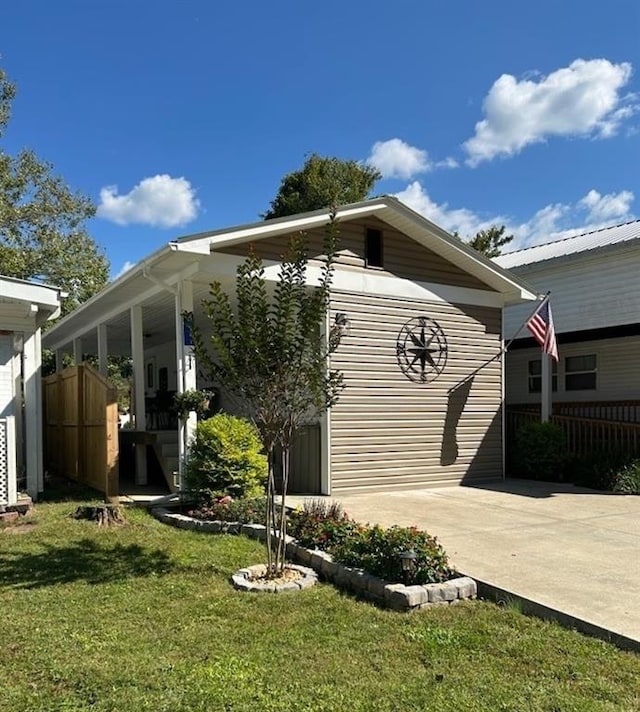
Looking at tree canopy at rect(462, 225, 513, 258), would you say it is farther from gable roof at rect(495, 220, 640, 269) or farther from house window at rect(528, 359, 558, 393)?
house window at rect(528, 359, 558, 393)

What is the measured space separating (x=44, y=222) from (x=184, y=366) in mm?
17157

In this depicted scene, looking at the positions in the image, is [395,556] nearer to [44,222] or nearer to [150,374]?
[150,374]

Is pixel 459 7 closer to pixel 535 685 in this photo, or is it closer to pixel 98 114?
pixel 535 685

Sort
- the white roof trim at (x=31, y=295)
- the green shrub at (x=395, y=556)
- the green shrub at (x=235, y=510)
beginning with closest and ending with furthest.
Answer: the green shrub at (x=395, y=556), the green shrub at (x=235, y=510), the white roof trim at (x=31, y=295)

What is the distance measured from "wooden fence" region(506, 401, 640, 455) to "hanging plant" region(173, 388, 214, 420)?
23.0 feet

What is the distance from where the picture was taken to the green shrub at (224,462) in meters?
7.68

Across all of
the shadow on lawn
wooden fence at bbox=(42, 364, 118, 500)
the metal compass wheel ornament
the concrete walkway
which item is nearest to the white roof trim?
wooden fence at bbox=(42, 364, 118, 500)

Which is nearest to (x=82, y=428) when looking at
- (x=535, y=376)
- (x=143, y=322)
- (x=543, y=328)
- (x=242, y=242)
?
(x=143, y=322)

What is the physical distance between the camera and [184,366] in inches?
332

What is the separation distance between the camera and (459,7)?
9648 millimetres

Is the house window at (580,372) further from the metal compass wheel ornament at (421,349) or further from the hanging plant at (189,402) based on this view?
the hanging plant at (189,402)

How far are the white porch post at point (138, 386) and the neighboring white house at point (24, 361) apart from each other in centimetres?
149

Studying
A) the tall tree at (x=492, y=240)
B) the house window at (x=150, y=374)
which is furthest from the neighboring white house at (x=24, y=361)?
the tall tree at (x=492, y=240)

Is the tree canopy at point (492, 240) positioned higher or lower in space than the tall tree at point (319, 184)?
lower
